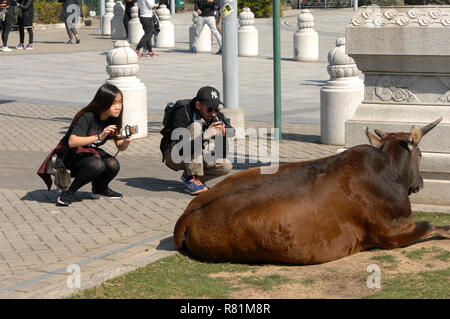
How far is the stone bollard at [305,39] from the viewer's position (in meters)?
21.9

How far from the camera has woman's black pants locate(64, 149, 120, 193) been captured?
8289mm

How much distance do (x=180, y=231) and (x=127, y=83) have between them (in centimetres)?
614

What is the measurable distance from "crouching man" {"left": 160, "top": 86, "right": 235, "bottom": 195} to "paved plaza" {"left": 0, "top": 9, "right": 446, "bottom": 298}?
13.9 inches

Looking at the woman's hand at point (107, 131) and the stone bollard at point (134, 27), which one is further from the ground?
the stone bollard at point (134, 27)

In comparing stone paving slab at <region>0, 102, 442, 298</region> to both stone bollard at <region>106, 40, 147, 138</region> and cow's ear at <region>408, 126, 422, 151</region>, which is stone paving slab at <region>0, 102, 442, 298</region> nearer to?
stone bollard at <region>106, 40, 147, 138</region>

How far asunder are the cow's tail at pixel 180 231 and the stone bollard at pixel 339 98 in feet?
18.1

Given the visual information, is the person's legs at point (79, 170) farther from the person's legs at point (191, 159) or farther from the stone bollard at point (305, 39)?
the stone bollard at point (305, 39)

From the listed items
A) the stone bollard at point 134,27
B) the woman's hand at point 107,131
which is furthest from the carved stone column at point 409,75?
the stone bollard at point 134,27

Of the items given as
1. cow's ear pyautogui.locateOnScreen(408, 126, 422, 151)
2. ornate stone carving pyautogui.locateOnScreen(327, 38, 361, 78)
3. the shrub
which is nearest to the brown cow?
cow's ear pyautogui.locateOnScreen(408, 126, 422, 151)

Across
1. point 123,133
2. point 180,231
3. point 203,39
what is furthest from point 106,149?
point 203,39

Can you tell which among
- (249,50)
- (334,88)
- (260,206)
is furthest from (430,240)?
(249,50)

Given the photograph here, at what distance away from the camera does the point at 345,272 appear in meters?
5.80
